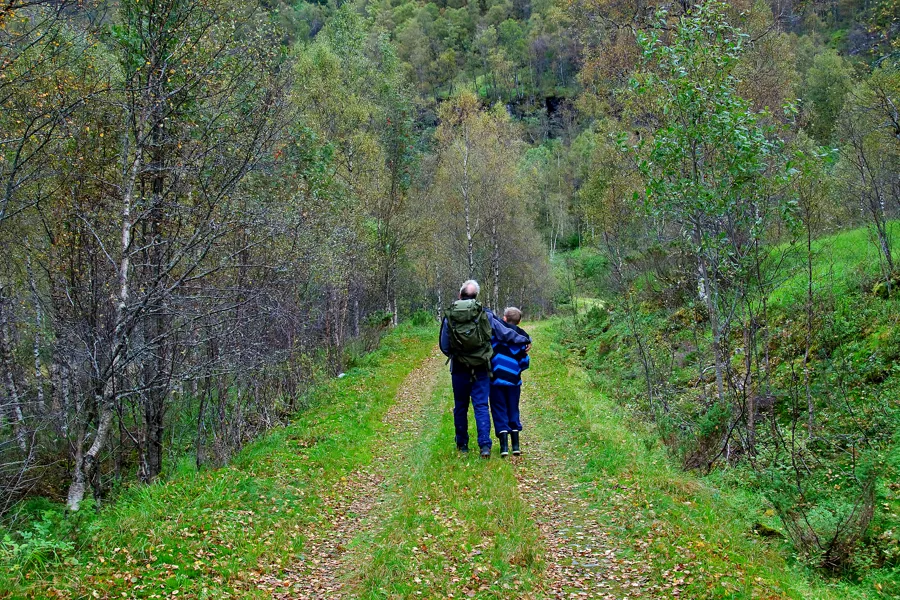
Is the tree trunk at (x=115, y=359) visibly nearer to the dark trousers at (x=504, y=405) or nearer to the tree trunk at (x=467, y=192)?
the dark trousers at (x=504, y=405)

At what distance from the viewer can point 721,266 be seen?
8.86 m

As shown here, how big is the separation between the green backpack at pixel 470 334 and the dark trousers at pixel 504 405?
0.47 metres

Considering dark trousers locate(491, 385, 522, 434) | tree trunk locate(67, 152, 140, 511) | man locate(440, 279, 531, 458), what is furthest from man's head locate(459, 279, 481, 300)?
tree trunk locate(67, 152, 140, 511)

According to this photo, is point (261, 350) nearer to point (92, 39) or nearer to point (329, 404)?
point (329, 404)

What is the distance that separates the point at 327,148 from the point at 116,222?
11074 mm

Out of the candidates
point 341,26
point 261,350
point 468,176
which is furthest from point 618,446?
point 341,26

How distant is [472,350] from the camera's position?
8328 mm

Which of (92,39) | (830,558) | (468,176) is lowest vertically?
(830,558)

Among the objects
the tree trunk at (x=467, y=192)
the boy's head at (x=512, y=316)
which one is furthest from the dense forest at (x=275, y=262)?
the tree trunk at (x=467, y=192)

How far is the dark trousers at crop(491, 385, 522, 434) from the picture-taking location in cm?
858

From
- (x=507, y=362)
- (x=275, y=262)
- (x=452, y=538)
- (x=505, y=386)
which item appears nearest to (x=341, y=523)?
(x=452, y=538)

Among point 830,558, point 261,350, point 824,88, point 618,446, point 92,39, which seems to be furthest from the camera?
point 824,88

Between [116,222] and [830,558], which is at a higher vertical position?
[116,222]

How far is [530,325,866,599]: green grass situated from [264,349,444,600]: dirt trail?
2769 mm
